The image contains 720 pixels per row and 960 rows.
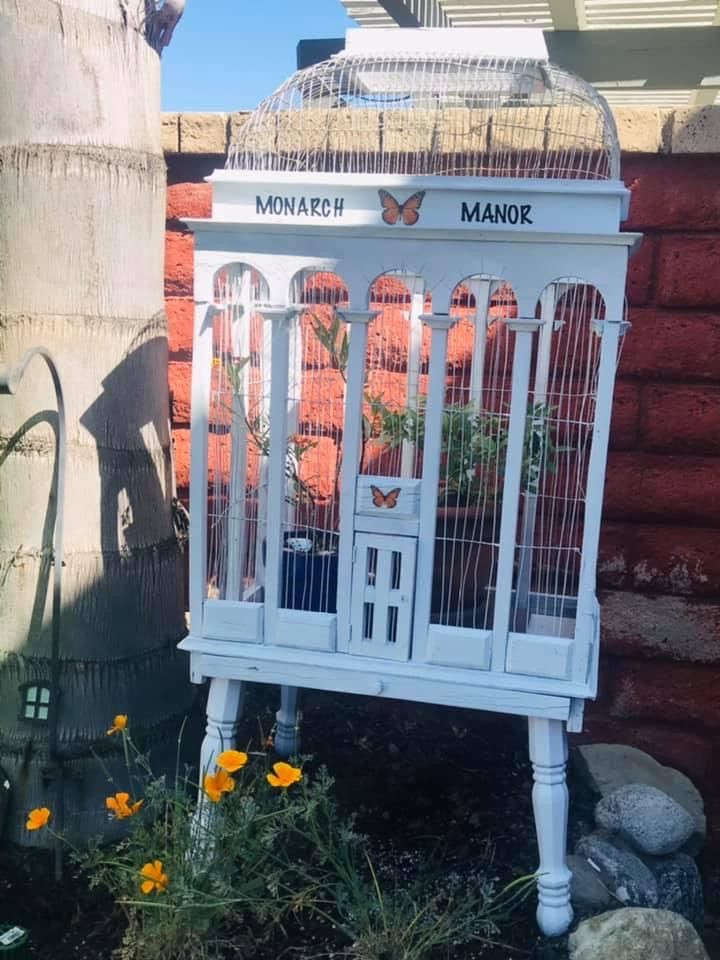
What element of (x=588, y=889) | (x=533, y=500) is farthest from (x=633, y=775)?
(x=533, y=500)

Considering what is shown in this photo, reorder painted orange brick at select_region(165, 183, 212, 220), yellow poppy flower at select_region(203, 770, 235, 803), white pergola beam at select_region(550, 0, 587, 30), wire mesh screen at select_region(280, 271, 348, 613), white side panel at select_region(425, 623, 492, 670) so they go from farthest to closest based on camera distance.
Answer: white pergola beam at select_region(550, 0, 587, 30), painted orange brick at select_region(165, 183, 212, 220), wire mesh screen at select_region(280, 271, 348, 613), white side panel at select_region(425, 623, 492, 670), yellow poppy flower at select_region(203, 770, 235, 803)

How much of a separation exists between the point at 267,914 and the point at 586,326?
7.24 ft

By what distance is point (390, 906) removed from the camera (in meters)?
2.44

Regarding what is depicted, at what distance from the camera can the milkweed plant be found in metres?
2.34

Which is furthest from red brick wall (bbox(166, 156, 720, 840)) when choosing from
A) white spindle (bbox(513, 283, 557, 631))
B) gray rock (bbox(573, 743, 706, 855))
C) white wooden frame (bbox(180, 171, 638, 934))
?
white wooden frame (bbox(180, 171, 638, 934))

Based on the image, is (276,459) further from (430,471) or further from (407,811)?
(407,811)

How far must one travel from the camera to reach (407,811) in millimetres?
3084

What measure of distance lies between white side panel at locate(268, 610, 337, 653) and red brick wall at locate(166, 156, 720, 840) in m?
1.32

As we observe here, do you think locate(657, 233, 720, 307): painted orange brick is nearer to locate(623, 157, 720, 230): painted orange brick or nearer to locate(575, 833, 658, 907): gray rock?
locate(623, 157, 720, 230): painted orange brick

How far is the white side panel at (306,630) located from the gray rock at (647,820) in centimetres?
116

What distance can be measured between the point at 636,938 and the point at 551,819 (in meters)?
0.35

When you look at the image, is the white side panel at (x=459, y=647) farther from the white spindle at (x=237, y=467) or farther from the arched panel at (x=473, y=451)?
the white spindle at (x=237, y=467)

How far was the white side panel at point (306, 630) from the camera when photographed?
2549 mm

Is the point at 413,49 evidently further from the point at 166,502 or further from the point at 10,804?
the point at 10,804
